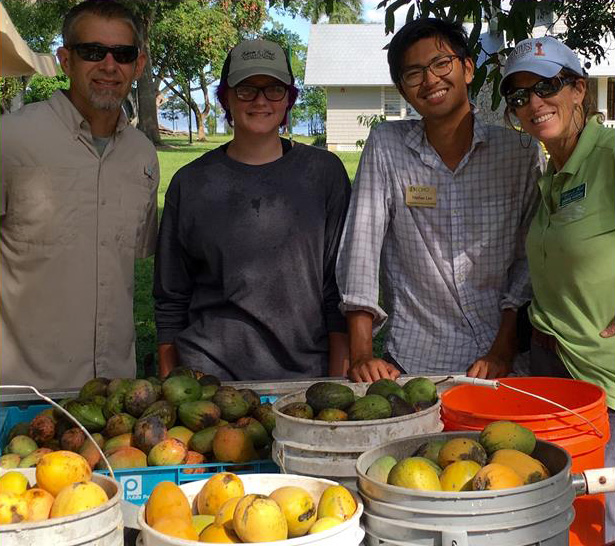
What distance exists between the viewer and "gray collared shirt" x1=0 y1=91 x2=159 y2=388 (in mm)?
3512

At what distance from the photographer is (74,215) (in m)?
3.55

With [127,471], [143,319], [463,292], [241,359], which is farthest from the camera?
[143,319]

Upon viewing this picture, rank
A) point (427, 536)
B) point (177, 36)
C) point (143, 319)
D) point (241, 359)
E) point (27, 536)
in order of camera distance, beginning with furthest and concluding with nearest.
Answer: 1. point (177, 36)
2. point (143, 319)
3. point (241, 359)
4. point (427, 536)
5. point (27, 536)

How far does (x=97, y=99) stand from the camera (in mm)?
3539

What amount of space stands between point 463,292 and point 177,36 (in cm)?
3953

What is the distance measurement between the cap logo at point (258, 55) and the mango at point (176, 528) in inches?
82.7

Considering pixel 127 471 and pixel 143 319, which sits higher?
pixel 127 471

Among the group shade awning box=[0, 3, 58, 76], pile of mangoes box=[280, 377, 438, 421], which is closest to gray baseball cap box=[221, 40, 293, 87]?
shade awning box=[0, 3, 58, 76]

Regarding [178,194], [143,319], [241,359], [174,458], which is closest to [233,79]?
[178,194]

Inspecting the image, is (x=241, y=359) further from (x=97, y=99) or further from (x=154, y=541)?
(x=154, y=541)

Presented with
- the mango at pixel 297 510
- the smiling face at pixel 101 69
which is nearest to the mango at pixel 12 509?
the mango at pixel 297 510

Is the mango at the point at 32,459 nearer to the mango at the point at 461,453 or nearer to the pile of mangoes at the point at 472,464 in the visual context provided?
the pile of mangoes at the point at 472,464

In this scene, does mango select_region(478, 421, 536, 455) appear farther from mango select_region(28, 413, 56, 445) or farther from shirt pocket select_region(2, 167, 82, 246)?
shirt pocket select_region(2, 167, 82, 246)

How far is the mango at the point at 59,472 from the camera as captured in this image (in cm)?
187
